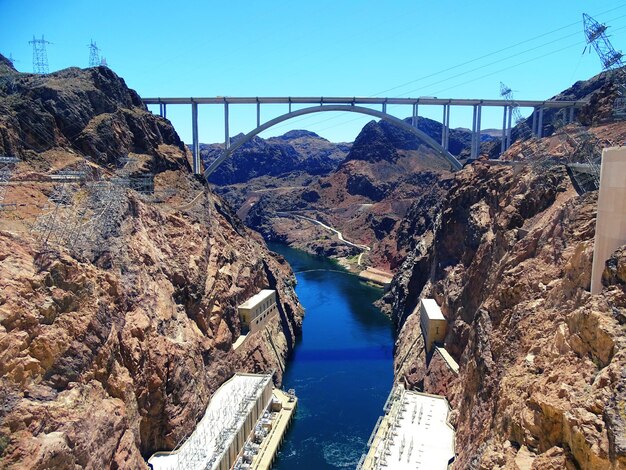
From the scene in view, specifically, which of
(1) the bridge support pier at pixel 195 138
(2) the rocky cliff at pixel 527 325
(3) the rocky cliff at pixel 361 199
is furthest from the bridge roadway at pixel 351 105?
(3) the rocky cliff at pixel 361 199

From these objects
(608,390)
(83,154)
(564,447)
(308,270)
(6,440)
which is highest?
(83,154)

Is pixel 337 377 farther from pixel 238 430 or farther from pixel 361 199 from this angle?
pixel 361 199

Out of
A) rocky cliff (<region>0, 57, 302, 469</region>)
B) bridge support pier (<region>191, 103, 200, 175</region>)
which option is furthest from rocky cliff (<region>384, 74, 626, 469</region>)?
bridge support pier (<region>191, 103, 200, 175</region>)

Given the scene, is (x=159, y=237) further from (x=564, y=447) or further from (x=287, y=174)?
(x=287, y=174)

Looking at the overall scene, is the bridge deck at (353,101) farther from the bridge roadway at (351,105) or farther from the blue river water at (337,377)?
the blue river water at (337,377)

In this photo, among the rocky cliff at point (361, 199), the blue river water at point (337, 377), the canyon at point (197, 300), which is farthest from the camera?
the rocky cliff at point (361, 199)

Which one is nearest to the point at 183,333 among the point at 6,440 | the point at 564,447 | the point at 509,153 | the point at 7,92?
the point at 6,440
